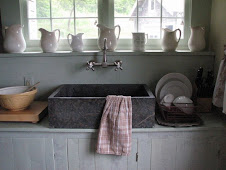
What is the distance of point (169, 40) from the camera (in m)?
1.95

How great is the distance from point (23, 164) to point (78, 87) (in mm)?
693

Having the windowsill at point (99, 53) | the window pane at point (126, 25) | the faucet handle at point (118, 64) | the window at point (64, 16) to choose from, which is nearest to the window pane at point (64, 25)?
the window at point (64, 16)

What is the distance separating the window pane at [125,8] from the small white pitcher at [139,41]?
224 mm

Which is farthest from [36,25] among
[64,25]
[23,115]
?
[23,115]

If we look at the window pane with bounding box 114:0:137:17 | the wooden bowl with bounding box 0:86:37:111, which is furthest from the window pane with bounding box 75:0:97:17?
the wooden bowl with bounding box 0:86:37:111

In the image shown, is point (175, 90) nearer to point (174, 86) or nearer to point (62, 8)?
point (174, 86)

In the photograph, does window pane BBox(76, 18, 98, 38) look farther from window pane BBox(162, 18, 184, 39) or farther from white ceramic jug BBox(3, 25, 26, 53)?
window pane BBox(162, 18, 184, 39)

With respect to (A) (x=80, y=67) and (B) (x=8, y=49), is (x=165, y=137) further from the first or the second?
(B) (x=8, y=49)

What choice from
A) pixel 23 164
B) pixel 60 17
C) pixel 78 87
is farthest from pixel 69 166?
pixel 60 17

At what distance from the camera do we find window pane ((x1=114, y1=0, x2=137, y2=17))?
6.72ft

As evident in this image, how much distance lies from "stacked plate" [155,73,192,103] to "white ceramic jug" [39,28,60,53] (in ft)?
2.92

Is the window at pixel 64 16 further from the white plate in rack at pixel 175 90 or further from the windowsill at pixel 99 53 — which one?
the white plate in rack at pixel 175 90

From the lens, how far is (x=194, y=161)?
64.9 inches

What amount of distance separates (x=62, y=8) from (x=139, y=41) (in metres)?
0.71
